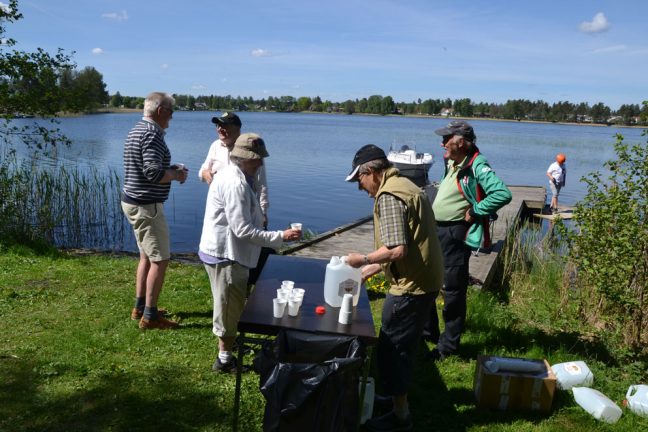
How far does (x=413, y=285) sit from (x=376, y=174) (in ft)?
2.29

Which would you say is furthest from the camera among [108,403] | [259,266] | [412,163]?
→ [412,163]

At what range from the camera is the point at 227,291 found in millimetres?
3598

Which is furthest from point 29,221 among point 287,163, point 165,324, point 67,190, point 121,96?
point 121,96

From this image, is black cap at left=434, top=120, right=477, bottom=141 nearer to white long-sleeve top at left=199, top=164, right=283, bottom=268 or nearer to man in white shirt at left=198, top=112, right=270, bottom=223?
man in white shirt at left=198, top=112, right=270, bottom=223

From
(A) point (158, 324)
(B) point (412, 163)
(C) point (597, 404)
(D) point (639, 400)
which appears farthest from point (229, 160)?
(B) point (412, 163)

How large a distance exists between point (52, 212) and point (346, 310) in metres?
9.62

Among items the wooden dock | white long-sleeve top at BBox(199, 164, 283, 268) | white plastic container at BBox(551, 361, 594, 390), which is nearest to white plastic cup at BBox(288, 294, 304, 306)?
white long-sleeve top at BBox(199, 164, 283, 268)

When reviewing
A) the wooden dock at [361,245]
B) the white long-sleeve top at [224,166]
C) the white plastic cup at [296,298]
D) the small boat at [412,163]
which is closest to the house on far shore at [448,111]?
the small boat at [412,163]

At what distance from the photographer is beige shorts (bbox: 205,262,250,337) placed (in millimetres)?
3553

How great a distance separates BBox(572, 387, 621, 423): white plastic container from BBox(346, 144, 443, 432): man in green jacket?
1.34 m

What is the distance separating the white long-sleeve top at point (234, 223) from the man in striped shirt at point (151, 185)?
1.13 m

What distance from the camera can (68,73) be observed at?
9.01 metres

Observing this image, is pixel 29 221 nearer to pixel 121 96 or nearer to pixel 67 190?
pixel 67 190

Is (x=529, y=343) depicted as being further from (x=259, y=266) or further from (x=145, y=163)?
(x=145, y=163)
